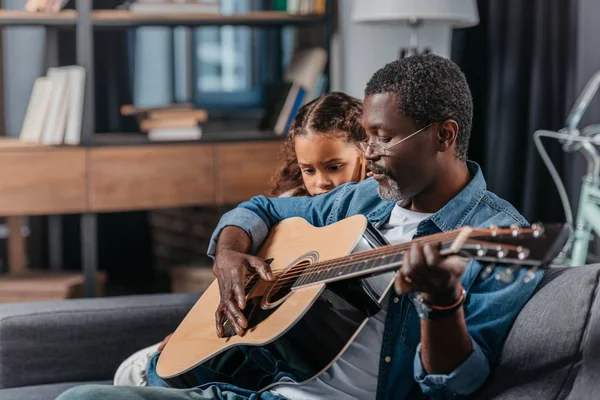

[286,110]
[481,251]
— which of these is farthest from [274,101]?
[481,251]

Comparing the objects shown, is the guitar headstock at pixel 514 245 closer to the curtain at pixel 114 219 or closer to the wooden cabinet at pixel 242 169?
the wooden cabinet at pixel 242 169

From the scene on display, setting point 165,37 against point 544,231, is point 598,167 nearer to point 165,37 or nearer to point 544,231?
point 544,231

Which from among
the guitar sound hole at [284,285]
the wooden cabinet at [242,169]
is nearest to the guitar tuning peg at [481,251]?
the guitar sound hole at [284,285]

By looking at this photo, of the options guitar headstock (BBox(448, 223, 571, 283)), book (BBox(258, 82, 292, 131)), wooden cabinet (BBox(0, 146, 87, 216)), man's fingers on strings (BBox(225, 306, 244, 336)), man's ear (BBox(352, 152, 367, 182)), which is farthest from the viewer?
book (BBox(258, 82, 292, 131))

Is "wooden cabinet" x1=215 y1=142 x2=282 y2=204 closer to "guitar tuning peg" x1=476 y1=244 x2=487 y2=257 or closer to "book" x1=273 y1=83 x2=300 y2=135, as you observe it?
"book" x1=273 y1=83 x2=300 y2=135

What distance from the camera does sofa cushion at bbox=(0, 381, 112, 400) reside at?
182 centimetres

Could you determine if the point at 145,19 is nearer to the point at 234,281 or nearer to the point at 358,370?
the point at 234,281

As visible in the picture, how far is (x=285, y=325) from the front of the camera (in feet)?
4.48

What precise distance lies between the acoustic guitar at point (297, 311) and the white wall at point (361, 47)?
2.19 meters

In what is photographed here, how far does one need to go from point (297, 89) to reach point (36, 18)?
1.01m

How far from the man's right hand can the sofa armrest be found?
0.44 m

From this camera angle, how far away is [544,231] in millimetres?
979

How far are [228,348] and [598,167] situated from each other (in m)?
1.90

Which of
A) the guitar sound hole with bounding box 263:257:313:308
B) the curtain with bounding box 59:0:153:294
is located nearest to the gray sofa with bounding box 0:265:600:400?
the guitar sound hole with bounding box 263:257:313:308
